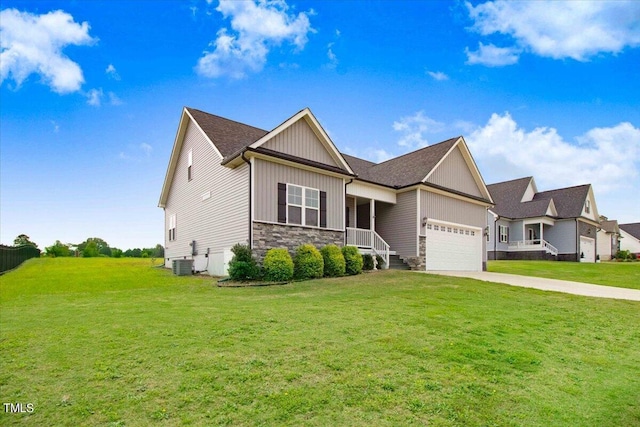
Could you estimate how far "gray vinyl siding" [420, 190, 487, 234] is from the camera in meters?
18.8

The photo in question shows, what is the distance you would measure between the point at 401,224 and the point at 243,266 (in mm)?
9510

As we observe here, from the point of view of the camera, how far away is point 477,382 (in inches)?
160

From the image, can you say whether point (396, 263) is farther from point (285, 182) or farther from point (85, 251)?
point (85, 251)

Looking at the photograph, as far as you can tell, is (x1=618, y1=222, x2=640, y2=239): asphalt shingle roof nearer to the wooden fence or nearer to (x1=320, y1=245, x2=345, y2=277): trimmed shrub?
(x1=320, y1=245, x2=345, y2=277): trimmed shrub

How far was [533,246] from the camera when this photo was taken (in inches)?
1294

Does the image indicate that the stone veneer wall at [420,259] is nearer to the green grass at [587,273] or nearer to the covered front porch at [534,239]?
the green grass at [587,273]

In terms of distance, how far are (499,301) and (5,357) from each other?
9635 millimetres

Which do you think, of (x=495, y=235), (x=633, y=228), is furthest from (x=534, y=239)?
(x=633, y=228)

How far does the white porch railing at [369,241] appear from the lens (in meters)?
17.2

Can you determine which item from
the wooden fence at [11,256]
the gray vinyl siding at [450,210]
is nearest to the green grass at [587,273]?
the gray vinyl siding at [450,210]

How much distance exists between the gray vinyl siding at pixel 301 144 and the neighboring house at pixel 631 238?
57495mm

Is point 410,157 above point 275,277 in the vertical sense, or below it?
above

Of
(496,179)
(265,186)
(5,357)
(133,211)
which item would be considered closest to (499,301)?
(265,186)

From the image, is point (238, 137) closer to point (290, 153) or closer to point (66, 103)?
point (290, 153)
